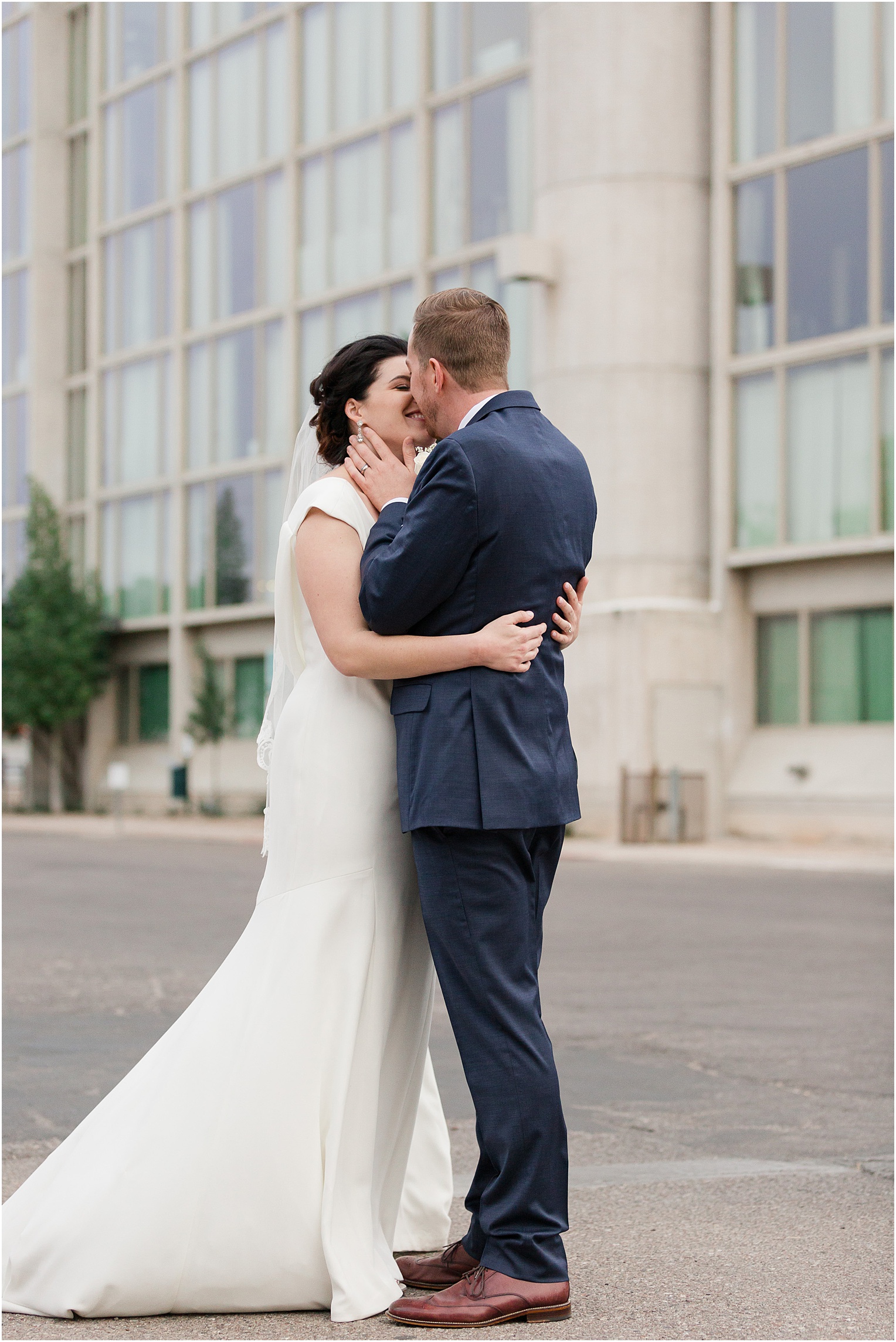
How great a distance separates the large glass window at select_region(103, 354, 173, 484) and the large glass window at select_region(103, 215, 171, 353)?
0.77 metres

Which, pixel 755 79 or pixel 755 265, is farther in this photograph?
pixel 755 265

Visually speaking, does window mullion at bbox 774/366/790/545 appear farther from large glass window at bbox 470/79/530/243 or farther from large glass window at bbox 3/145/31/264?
large glass window at bbox 3/145/31/264

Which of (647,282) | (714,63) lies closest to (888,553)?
(647,282)

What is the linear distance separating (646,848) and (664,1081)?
1875 centimetres

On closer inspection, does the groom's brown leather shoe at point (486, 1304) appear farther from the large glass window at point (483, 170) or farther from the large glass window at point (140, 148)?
the large glass window at point (140, 148)

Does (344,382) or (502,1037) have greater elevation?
(344,382)

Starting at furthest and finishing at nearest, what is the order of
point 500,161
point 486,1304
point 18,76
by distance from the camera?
point 18,76 → point 500,161 → point 486,1304

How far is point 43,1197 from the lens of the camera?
3.70m

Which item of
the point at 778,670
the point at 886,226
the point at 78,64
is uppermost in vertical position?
the point at 78,64

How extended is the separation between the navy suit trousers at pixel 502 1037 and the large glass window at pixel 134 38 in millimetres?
40545

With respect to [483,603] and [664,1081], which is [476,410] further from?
[664,1081]

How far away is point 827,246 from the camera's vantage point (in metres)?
27.0

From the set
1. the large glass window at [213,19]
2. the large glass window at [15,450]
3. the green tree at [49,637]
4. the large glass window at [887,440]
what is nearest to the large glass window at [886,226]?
the large glass window at [887,440]

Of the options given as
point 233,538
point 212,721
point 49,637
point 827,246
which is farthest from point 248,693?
point 827,246
